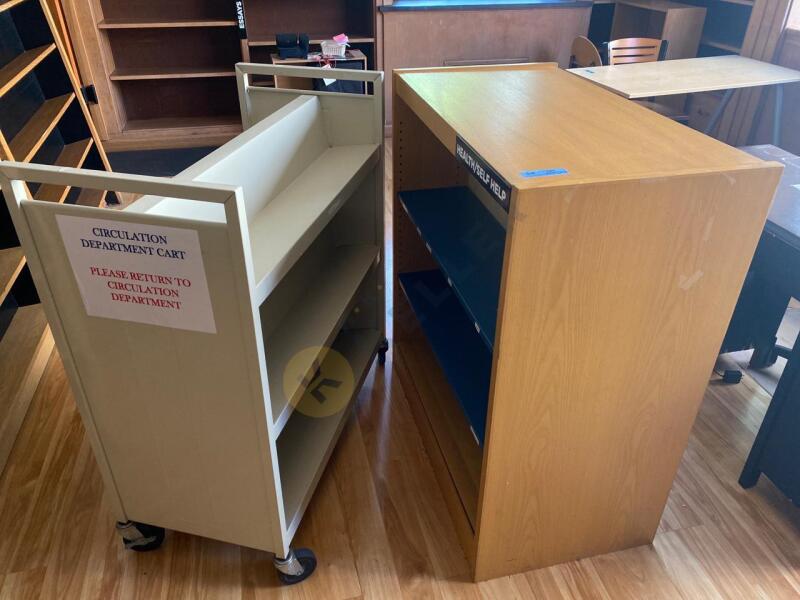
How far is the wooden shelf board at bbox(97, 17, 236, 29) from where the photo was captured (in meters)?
4.22

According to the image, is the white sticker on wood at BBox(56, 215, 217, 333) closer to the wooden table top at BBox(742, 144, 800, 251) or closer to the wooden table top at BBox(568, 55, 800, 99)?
the wooden table top at BBox(742, 144, 800, 251)

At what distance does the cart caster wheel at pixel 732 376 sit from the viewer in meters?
2.30

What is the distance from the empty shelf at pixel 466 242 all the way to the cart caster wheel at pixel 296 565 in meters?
0.76

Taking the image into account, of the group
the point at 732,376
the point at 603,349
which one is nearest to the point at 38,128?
the point at 603,349

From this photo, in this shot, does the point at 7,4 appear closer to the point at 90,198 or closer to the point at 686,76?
the point at 90,198

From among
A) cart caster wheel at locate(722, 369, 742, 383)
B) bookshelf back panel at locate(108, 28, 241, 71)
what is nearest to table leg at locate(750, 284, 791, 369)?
cart caster wheel at locate(722, 369, 742, 383)

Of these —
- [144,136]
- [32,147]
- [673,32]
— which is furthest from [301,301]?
[673,32]

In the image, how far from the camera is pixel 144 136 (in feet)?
14.9

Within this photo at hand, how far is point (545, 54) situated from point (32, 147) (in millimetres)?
3890

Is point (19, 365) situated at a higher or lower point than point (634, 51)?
lower

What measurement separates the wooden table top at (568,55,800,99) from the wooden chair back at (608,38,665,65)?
20.0 inches

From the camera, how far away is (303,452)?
1740 mm

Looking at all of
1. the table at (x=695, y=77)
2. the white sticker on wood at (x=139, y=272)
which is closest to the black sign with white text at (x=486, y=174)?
the white sticker on wood at (x=139, y=272)

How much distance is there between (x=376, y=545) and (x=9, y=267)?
1668 millimetres
